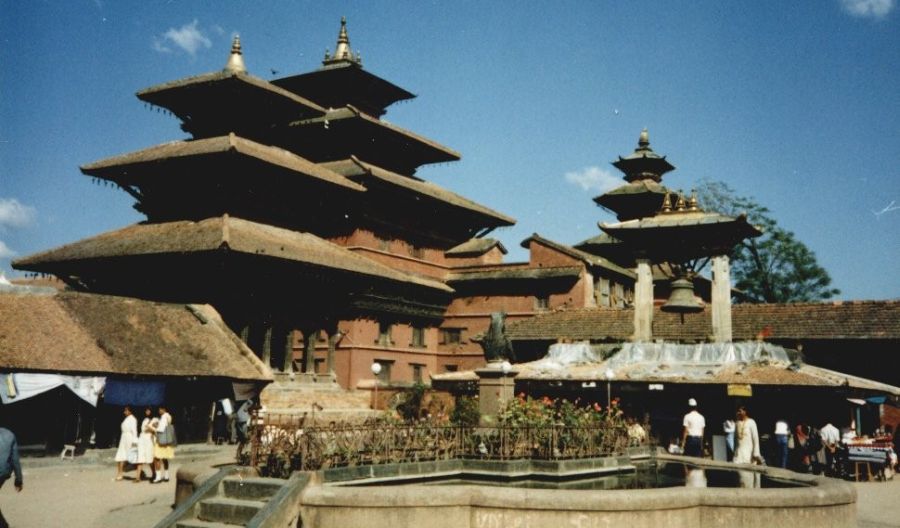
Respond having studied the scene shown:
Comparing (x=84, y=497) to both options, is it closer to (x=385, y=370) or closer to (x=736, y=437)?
(x=736, y=437)

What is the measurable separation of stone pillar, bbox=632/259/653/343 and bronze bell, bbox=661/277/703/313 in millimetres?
3617

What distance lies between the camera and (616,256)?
5241 centimetres

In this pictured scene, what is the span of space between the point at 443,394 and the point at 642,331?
9247 millimetres

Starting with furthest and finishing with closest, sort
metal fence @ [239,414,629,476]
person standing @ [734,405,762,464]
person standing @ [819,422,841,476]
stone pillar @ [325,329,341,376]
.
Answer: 1. stone pillar @ [325,329,341,376]
2. person standing @ [819,422,841,476]
3. person standing @ [734,405,762,464]
4. metal fence @ [239,414,629,476]

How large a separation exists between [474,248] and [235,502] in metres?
33.8

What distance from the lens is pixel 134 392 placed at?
21.2 metres

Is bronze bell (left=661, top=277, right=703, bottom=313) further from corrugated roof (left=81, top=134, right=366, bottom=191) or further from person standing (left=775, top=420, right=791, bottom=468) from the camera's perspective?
corrugated roof (left=81, top=134, right=366, bottom=191)

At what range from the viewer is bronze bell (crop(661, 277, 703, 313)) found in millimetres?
20094

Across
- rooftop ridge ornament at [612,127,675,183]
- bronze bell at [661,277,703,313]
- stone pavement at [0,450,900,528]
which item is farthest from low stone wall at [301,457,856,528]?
rooftop ridge ornament at [612,127,675,183]

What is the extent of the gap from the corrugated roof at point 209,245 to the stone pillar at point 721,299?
14.0 meters

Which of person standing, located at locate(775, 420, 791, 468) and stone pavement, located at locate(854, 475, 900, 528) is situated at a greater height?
person standing, located at locate(775, 420, 791, 468)

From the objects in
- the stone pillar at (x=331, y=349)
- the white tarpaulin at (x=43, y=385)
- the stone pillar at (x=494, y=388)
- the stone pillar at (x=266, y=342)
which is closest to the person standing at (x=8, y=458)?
the stone pillar at (x=494, y=388)

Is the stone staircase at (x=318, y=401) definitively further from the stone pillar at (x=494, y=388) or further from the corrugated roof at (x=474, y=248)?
the corrugated roof at (x=474, y=248)

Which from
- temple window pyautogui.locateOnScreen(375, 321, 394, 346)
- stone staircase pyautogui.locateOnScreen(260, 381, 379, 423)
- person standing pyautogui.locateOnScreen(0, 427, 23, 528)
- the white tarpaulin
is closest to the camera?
person standing pyautogui.locateOnScreen(0, 427, 23, 528)
